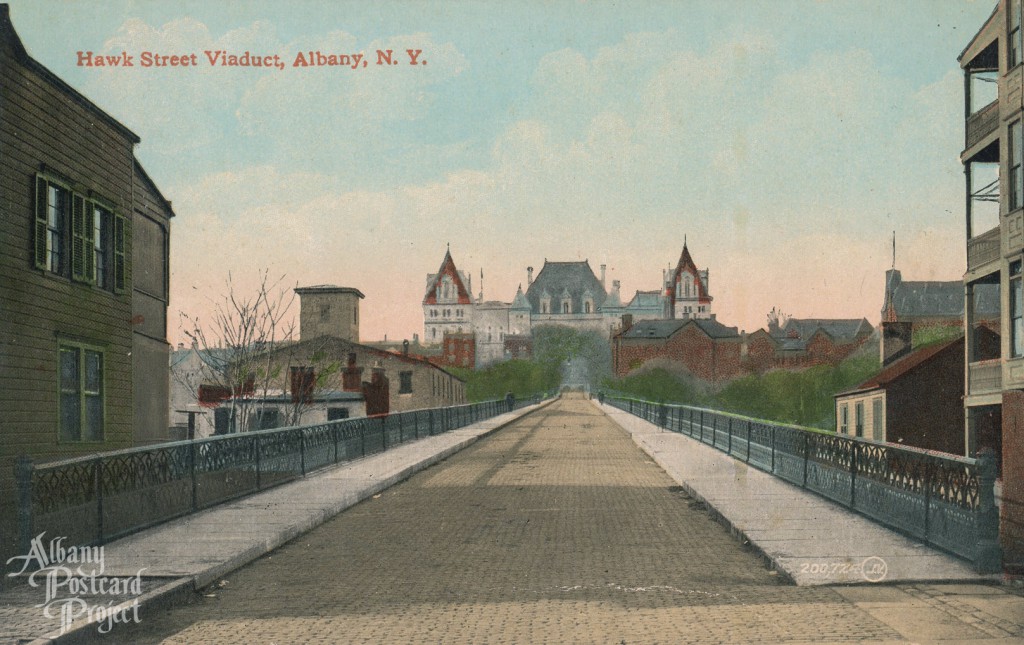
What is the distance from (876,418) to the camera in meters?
48.5

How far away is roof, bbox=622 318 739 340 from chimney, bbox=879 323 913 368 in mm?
72475

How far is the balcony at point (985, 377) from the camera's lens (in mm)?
30891

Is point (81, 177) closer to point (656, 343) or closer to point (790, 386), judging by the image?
point (790, 386)

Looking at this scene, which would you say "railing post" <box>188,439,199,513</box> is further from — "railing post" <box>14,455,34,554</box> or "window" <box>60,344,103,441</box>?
"window" <box>60,344,103,441</box>

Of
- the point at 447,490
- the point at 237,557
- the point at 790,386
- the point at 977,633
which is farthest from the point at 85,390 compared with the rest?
the point at 790,386

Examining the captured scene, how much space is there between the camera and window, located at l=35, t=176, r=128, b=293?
19.5m

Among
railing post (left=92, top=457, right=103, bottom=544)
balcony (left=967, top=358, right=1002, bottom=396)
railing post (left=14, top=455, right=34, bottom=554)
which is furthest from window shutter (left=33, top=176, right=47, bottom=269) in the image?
balcony (left=967, top=358, right=1002, bottom=396)

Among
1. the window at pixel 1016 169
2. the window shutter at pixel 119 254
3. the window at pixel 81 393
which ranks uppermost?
the window at pixel 1016 169

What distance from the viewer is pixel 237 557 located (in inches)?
395

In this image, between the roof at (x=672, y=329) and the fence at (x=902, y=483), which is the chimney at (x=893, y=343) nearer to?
the fence at (x=902, y=483)

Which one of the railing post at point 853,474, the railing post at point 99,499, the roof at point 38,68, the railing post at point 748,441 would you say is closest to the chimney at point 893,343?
the railing post at point 748,441

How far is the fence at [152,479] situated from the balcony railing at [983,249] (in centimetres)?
1964

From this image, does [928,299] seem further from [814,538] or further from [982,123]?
[814,538]

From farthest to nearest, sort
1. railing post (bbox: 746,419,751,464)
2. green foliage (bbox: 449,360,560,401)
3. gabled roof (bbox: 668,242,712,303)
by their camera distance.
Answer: gabled roof (bbox: 668,242,712,303), green foliage (bbox: 449,360,560,401), railing post (bbox: 746,419,751,464)
